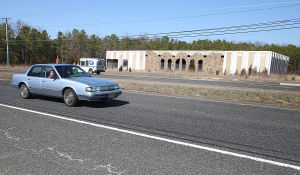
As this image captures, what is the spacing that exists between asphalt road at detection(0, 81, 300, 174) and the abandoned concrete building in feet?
101

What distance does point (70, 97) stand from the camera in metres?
Answer: 7.89

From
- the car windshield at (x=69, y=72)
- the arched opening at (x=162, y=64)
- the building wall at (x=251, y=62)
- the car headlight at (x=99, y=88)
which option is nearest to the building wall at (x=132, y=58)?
the arched opening at (x=162, y=64)

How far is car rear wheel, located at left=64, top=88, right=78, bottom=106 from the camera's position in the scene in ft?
25.5

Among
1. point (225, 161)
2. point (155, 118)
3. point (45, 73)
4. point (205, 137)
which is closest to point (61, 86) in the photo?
point (45, 73)

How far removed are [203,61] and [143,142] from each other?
138 feet

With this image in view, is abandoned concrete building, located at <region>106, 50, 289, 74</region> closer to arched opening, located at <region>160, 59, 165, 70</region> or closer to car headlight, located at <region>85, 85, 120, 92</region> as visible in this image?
arched opening, located at <region>160, 59, 165, 70</region>

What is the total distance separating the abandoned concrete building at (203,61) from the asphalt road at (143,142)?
101ft

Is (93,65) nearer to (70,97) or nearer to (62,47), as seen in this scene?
(70,97)

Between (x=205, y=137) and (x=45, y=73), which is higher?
(x=45, y=73)

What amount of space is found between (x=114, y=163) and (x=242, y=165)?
210 cm

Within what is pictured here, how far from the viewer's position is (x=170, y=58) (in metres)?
48.1

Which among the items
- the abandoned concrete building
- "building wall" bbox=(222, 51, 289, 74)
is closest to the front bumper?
the abandoned concrete building

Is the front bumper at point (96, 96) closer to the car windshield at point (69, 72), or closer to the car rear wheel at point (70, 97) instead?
the car rear wheel at point (70, 97)

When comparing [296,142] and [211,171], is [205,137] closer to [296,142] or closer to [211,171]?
[211,171]
